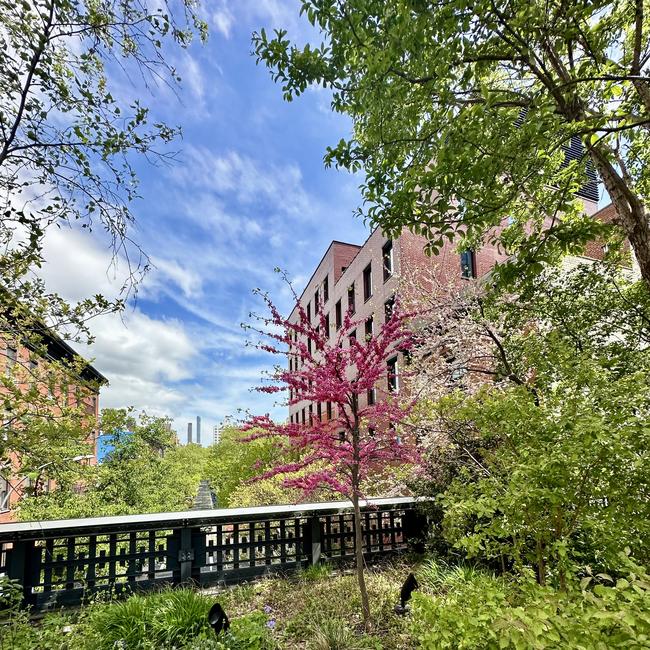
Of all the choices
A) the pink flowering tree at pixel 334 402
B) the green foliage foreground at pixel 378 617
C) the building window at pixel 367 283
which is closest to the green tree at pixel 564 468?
the green foliage foreground at pixel 378 617

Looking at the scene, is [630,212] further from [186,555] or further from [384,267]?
[384,267]

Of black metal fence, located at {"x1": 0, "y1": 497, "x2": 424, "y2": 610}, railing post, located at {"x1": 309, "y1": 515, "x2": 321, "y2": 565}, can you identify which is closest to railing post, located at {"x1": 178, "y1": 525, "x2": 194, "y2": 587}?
black metal fence, located at {"x1": 0, "y1": 497, "x2": 424, "y2": 610}

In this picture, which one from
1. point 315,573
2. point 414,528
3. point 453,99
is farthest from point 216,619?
point 453,99

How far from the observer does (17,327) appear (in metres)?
3.57

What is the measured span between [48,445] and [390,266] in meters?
15.9

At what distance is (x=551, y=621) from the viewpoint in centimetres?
183

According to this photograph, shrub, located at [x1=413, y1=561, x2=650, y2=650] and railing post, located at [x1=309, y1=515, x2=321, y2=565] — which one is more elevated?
shrub, located at [x1=413, y1=561, x2=650, y2=650]

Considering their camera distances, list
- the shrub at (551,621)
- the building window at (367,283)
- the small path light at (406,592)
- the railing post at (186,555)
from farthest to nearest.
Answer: the building window at (367,283), the railing post at (186,555), the small path light at (406,592), the shrub at (551,621)

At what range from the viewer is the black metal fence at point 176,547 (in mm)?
5672

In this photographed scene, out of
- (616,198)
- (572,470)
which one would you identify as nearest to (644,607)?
(572,470)

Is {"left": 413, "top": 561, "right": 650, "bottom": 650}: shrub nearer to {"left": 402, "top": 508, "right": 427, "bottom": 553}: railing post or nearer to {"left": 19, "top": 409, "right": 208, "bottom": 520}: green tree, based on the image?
{"left": 402, "top": 508, "right": 427, "bottom": 553}: railing post

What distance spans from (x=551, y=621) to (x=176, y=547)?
625 centimetres

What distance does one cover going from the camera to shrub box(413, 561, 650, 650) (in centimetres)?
163

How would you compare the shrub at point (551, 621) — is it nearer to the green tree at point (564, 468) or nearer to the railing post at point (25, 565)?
the green tree at point (564, 468)
